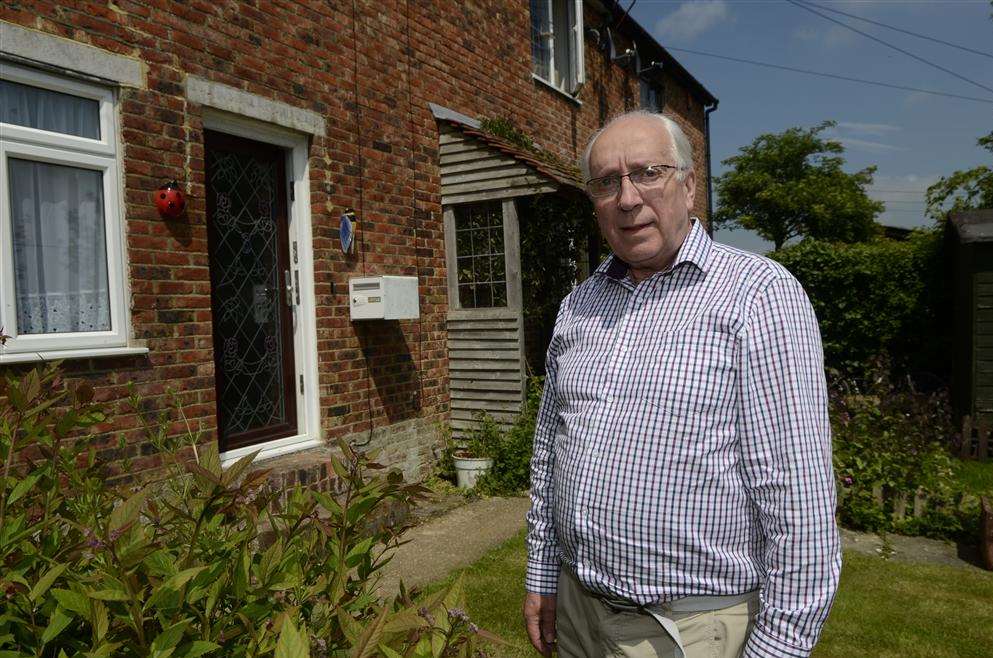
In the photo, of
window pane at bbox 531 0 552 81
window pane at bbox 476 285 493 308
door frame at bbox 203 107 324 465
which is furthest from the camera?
window pane at bbox 531 0 552 81

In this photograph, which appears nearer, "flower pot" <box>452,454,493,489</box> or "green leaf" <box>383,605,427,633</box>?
"green leaf" <box>383,605,427,633</box>

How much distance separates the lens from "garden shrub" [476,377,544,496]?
6531 mm

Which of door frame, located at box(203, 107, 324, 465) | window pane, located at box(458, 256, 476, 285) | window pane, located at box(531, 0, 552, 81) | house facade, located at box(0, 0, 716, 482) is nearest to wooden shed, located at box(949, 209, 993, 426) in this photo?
house facade, located at box(0, 0, 716, 482)

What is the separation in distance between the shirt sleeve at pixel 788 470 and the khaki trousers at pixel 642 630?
0.06 metres

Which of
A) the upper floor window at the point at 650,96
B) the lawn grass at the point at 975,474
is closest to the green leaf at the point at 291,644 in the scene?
the lawn grass at the point at 975,474

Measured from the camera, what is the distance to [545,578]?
211cm

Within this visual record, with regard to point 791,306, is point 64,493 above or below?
below

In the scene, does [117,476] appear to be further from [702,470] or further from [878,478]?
[878,478]

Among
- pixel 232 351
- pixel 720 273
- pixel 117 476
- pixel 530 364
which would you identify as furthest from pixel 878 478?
pixel 117 476

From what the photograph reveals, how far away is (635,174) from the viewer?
1.88 meters

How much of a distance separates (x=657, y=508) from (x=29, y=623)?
1275mm

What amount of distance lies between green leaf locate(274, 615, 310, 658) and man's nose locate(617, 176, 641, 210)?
1304mm

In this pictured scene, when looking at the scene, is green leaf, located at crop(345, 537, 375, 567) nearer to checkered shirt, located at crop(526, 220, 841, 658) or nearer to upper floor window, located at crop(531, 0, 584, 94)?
checkered shirt, located at crop(526, 220, 841, 658)

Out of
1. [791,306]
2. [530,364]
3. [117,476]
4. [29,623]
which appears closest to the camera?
[29,623]
